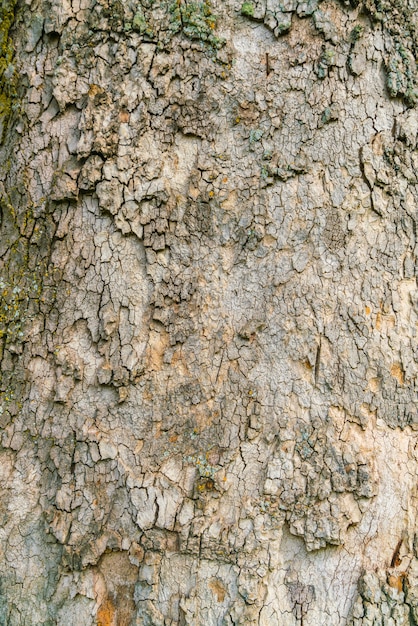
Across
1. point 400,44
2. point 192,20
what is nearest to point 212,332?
point 192,20

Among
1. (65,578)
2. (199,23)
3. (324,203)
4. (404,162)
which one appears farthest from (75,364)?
(404,162)

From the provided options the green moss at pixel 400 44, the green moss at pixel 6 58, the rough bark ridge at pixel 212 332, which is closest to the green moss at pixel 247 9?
the rough bark ridge at pixel 212 332

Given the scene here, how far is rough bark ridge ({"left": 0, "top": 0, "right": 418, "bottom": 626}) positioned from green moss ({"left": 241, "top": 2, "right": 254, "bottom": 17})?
1 centimetres

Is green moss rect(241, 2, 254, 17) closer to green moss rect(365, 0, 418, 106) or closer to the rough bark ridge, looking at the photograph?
the rough bark ridge

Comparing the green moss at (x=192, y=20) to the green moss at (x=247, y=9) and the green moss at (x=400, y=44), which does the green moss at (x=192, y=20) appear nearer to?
the green moss at (x=247, y=9)

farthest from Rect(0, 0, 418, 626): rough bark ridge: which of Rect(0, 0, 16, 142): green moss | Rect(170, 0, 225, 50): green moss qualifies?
Rect(0, 0, 16, 142): green moss

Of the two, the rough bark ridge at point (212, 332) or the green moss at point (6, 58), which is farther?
the green moss at point (6, 58)

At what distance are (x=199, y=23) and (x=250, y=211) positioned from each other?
0.58m

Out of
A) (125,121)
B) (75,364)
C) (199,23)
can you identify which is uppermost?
(199,23)

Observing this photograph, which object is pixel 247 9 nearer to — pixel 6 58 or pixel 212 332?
pixel 6 58

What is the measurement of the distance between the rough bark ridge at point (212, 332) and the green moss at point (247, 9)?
0.01 meters

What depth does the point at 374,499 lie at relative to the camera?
5.40 ft

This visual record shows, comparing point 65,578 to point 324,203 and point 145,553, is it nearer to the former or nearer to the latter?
point 145,553

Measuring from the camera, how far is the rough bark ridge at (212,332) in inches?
63.1
